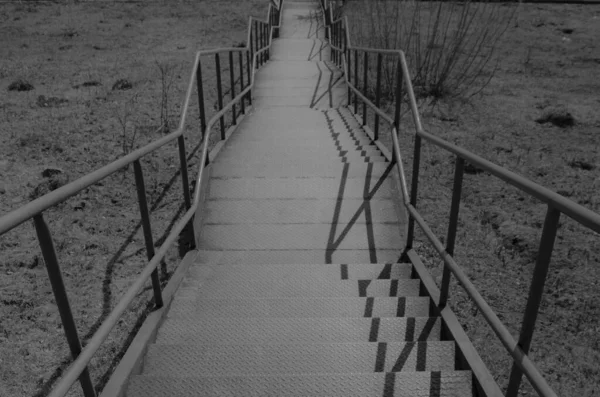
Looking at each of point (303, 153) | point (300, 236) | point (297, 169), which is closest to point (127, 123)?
point (303, 153)

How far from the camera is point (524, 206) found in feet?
17.5

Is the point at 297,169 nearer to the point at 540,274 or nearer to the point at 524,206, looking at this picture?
the point at 524,206

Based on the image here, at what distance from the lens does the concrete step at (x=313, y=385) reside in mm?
2137

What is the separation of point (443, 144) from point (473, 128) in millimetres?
5314

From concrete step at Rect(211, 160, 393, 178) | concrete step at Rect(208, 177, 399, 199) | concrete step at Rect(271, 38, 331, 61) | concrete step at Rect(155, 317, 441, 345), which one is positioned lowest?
concrete step at Rect(155, 317, 441, 345)

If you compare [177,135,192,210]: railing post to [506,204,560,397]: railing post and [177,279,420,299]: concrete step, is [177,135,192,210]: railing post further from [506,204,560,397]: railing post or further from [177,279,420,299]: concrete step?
[506,204,560,397]: railing post

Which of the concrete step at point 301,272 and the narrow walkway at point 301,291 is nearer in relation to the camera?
the narrow walkway at point 301,291

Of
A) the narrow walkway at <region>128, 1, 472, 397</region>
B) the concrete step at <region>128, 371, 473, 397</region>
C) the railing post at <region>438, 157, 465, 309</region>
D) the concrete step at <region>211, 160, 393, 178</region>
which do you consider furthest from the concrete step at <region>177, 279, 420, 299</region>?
the concrete step at <region>211, 160, 393, 178</region>

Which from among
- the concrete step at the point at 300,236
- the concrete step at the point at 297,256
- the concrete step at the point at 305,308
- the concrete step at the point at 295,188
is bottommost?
the concrete step at the point at 297,256

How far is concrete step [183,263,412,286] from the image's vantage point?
3.37 meters

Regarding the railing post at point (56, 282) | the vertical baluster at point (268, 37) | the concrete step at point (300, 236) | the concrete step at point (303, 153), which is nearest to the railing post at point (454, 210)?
the concrete step at point (300, 236)

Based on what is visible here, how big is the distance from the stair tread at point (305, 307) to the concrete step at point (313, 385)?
27.4 inches

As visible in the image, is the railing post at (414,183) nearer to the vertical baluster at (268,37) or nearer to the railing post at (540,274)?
the railing post at (540,274)

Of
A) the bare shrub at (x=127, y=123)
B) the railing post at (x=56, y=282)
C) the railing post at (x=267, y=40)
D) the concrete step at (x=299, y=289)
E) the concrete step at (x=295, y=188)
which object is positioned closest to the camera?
the railing post at (x=56, y=282)
